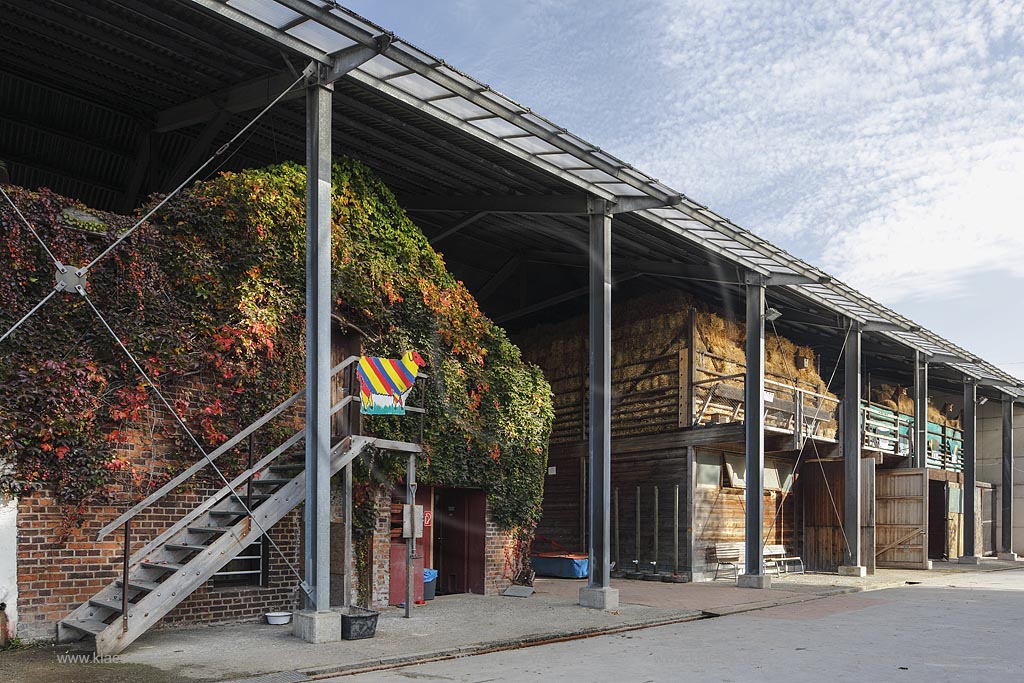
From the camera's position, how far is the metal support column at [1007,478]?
108 ft

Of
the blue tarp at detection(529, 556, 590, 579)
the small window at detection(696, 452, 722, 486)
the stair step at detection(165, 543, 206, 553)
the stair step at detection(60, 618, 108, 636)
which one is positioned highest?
the small window at detection(696, 452, 722, 486)

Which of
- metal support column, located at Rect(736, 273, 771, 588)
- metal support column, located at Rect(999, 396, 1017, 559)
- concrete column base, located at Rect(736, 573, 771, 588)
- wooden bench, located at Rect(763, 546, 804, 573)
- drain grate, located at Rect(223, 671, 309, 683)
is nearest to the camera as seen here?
drain grate, located at Rect(223, 671, 309, 683)

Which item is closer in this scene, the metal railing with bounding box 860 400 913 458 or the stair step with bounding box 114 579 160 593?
the stair step with bounding box 114 579 160 593

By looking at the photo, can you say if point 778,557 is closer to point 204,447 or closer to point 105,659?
point 204,447

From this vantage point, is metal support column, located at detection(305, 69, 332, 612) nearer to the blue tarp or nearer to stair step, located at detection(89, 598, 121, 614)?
stair step, located at detection(89, 598, 121, 614)

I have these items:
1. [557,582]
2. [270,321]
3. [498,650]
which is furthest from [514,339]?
[498,650]

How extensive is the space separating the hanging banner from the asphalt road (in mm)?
3440

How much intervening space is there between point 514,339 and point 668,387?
560cm

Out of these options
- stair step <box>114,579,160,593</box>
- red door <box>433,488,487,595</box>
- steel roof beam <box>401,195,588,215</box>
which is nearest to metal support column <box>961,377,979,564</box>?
red door <box>433,488,487,595</box>

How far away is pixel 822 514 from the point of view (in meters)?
24.6

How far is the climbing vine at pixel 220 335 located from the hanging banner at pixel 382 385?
130 centimetres

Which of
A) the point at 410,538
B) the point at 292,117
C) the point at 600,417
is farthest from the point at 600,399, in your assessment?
the point at 292,117

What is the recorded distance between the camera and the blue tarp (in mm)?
21031

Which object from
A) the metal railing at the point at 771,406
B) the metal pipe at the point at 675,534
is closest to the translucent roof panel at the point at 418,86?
the metal railing at the point at 771,406
